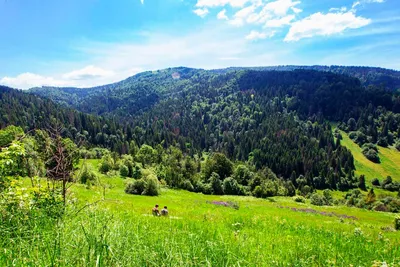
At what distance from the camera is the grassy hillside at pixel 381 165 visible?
149 m

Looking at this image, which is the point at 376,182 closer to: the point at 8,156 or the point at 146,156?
the point at 146,156

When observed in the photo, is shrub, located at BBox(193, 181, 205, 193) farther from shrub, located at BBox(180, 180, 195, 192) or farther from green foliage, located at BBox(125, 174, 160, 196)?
Answer: green foliage, located at BBox(125, 174, 160, 196)

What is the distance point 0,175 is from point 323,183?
149 meters

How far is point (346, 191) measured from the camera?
132000 mm

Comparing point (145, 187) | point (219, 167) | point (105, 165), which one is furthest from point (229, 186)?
point (105, 165)

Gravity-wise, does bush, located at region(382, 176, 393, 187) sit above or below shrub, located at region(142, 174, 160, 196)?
below

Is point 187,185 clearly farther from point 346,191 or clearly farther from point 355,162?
point 355,162

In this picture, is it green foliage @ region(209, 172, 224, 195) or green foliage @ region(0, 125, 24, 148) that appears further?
green foliage @ region(209, 172, 224, 195)

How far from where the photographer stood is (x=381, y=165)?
16038 centimetres

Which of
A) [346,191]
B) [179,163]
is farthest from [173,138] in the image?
[346,191]

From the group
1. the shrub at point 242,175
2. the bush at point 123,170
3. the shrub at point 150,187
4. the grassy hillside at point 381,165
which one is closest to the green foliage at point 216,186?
the shrub at point 242,175

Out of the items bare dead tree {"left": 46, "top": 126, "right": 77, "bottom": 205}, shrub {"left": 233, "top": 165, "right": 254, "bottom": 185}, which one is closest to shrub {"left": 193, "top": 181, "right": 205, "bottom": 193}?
shrub {"left": 233, "top": 165, "right": 254, "bottom": 185}

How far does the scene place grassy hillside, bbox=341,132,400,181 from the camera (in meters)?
149

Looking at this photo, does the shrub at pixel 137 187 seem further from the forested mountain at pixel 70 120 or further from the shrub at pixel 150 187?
the forested mountain at pixel 70 120
